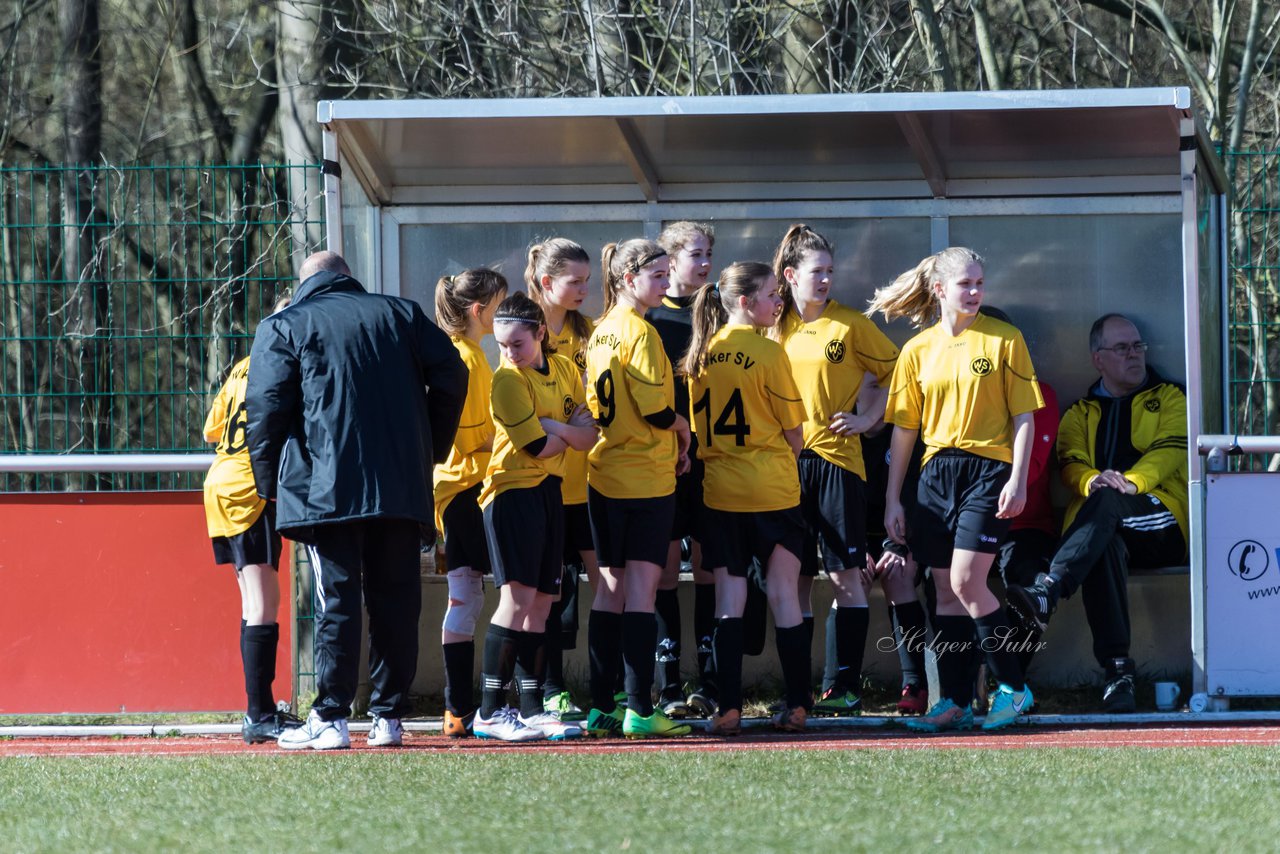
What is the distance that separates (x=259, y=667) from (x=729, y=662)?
1.61 metres

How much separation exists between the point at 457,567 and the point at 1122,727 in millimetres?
2419

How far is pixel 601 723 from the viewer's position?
5.75 metres

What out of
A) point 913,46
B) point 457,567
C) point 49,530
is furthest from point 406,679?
point 913,46

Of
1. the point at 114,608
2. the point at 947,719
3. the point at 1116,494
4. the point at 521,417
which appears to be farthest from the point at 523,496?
the point at 1116,494

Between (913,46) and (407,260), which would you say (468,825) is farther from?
(913,46)

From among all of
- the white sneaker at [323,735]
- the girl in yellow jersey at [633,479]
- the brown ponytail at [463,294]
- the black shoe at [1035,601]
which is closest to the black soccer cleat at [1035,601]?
the black shoe at [1035,601]

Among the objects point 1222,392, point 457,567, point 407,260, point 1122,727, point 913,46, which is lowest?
point 1122,727

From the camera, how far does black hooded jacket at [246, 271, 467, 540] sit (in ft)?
17.0

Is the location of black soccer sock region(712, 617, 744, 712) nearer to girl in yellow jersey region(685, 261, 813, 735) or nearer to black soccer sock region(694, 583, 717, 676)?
girl in yellow jersey region(685, 261, 813, 735)

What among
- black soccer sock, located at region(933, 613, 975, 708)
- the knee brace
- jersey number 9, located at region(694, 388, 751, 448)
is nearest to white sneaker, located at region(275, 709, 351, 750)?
the knee brace

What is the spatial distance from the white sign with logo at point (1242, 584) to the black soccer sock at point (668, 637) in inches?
76.4

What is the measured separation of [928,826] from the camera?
3.93 m

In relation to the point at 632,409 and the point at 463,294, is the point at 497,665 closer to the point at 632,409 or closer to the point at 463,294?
the point at 632,409

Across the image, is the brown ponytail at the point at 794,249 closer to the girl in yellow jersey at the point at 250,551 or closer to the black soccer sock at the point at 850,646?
the black soccer sock at the point at 850,646
